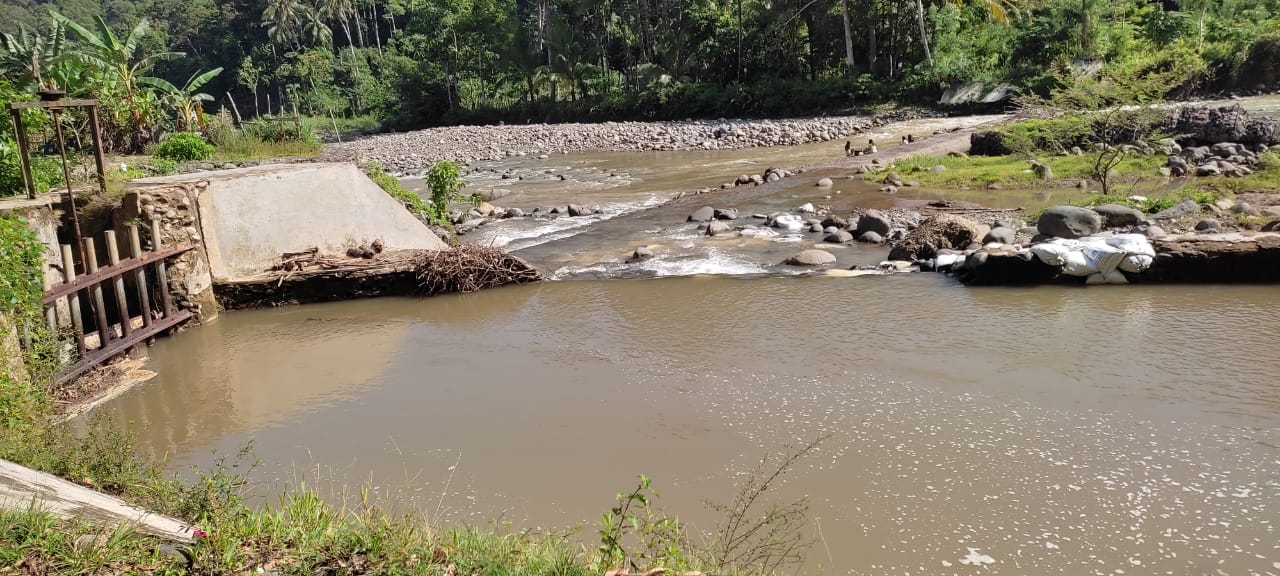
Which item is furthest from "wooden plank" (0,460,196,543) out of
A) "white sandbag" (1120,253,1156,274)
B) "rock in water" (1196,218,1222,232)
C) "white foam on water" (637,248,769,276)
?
"rock in water" (1196,218,1222,232)

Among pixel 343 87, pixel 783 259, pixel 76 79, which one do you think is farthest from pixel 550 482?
pixel 343 87

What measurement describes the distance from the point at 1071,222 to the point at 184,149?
723 inches

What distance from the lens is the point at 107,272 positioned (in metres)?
8.41

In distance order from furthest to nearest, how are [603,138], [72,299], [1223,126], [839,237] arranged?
[603,138]
[1223,126]
[839,237]
[72,299]

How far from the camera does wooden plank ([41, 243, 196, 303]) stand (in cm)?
761

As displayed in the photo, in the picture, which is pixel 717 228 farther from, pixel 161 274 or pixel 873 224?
pixel 161 274

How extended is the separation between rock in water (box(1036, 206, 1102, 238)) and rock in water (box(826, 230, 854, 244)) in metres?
2.86

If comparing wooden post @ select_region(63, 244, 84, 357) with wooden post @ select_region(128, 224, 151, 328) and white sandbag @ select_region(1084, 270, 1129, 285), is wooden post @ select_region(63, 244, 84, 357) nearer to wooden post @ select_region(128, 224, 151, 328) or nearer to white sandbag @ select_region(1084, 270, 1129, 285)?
wooden post @ select_region(128, 224, 151, 328)

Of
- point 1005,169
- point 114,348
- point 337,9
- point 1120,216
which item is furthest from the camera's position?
point 337,9

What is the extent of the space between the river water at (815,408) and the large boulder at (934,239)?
1241 millimetres

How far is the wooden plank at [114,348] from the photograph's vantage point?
7709 millimetres

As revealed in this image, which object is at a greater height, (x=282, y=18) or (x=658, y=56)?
(x=282, y=18)

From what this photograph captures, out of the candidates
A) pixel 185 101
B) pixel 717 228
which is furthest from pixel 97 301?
pixel 185 101

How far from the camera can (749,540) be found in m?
4.84
